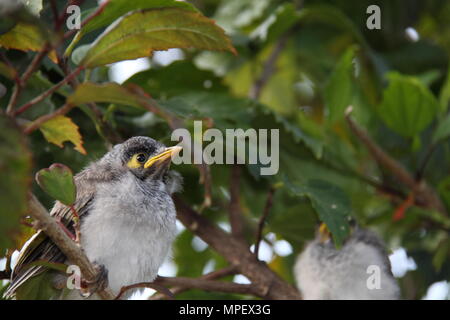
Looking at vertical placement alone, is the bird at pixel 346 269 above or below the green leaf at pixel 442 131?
below

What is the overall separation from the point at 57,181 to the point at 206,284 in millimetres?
881

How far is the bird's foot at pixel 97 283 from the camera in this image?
1607 mm

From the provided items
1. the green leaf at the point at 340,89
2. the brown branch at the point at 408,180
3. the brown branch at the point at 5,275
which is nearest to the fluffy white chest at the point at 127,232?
the brown branch at the point at 5,275

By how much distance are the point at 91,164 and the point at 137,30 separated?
859mm

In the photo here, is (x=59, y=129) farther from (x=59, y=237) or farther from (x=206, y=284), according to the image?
(x=206, y=284)

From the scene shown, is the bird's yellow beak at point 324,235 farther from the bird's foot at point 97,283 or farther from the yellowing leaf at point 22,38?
the yellowing leaf at point 22,38

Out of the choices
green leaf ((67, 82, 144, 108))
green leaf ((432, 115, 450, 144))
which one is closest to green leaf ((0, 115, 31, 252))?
green leaf ((67, 82, 144, 108))

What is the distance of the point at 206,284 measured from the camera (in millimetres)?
2170

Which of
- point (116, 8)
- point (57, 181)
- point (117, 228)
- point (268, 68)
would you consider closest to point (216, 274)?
point (117, 228)

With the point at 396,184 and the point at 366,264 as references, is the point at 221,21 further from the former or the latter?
the point at 366,264

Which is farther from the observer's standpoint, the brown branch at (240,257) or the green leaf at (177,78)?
the green leaf at (177,78)

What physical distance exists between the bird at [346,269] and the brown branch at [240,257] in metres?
0.65

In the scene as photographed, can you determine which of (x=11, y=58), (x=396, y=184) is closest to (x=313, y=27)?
(x=396, y=184)

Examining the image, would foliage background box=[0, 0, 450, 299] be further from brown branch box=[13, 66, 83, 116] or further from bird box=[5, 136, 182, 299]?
brown branch box=[13, 66, 83, 116]
